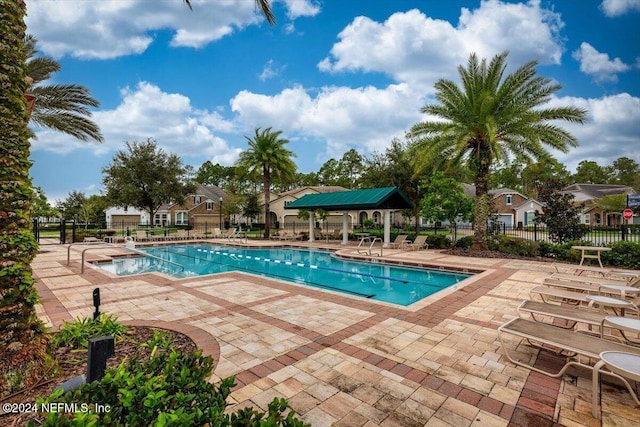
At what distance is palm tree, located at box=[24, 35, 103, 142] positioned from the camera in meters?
11.7

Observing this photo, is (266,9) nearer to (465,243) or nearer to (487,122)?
(487,122)

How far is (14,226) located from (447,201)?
667 inches

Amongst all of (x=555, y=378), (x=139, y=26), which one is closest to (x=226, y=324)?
(x=555, y=378)

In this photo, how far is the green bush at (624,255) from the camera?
37.5ft

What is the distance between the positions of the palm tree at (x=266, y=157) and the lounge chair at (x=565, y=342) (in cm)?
2348

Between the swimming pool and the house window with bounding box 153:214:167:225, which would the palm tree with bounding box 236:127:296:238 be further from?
the house window with bounding box 153:214:167:225

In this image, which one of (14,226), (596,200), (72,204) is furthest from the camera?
(72,204)

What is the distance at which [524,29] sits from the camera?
12641 millimetres

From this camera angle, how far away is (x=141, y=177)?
30.1 m

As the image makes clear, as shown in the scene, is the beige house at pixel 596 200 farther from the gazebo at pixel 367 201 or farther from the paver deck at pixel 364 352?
the paver deck at pixel 364 352

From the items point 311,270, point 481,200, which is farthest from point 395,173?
point 311,270

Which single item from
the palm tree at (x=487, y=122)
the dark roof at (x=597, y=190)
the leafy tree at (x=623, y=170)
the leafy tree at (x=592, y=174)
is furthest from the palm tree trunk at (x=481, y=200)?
the leafy tree at (x=592, y=174)

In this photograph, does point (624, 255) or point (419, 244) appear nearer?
point (624, 255)

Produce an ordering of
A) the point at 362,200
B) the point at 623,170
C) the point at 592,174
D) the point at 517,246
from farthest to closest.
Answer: the point at 592,174, the point at 623,170, the point at 362,200, the point at 517,246
